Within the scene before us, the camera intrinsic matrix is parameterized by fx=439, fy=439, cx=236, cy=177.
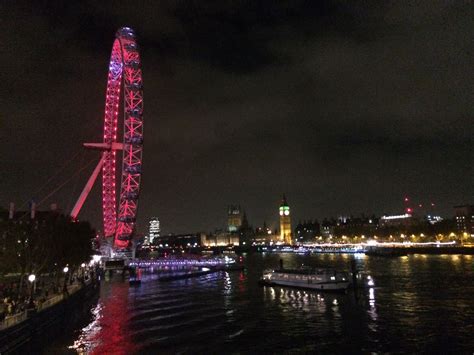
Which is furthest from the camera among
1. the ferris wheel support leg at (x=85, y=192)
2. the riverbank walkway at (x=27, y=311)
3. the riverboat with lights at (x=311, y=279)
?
the ferris wheel support leg at (x=85, y=192)

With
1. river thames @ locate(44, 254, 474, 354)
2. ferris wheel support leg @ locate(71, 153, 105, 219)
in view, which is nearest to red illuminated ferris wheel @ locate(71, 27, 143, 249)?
ferris wheel support leg @ locate(71, 153, 105, 219)

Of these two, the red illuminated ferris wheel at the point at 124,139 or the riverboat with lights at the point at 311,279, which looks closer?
the riverboat with lights at the point at 311,279

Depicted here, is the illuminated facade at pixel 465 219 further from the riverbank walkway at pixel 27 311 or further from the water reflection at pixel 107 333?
the riverbank walkway at pixel 27 311

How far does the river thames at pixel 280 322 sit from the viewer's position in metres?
23.6

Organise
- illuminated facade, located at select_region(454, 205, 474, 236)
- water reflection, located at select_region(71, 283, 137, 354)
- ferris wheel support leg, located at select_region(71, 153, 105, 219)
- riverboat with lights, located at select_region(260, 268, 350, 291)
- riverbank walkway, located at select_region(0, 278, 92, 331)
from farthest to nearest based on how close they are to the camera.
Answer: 1. illuminated facade, located at select_region(454, 205, 474, 236)
2. ferris wheel support leg, located at select_region(71, 153, 105, 219)
3. riverboat with lights, located at select_region(260, 268, 350, 291)
4. water reflection, located at select_region(71, 283, 137, 354)
5. riverbank walkway, located at select_region(0, 278, 92, 331)

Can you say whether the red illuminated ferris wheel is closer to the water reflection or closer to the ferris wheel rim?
the ferris wheel rim

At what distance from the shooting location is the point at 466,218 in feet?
536

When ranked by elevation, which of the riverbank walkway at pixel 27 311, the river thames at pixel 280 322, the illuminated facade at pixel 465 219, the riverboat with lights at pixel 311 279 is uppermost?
the illuminated facade at pixel 465 219

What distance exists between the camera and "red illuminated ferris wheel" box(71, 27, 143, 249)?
61.0 metres

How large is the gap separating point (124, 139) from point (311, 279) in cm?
3386

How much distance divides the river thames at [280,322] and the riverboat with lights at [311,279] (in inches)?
51.2

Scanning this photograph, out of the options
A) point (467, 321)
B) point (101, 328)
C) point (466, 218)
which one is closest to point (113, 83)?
point (101, 328)

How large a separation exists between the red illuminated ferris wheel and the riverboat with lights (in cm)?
2437

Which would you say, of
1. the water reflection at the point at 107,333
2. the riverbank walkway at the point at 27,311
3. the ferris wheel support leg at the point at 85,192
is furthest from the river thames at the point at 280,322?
the ferris wheel support leg at the point at 85,192
